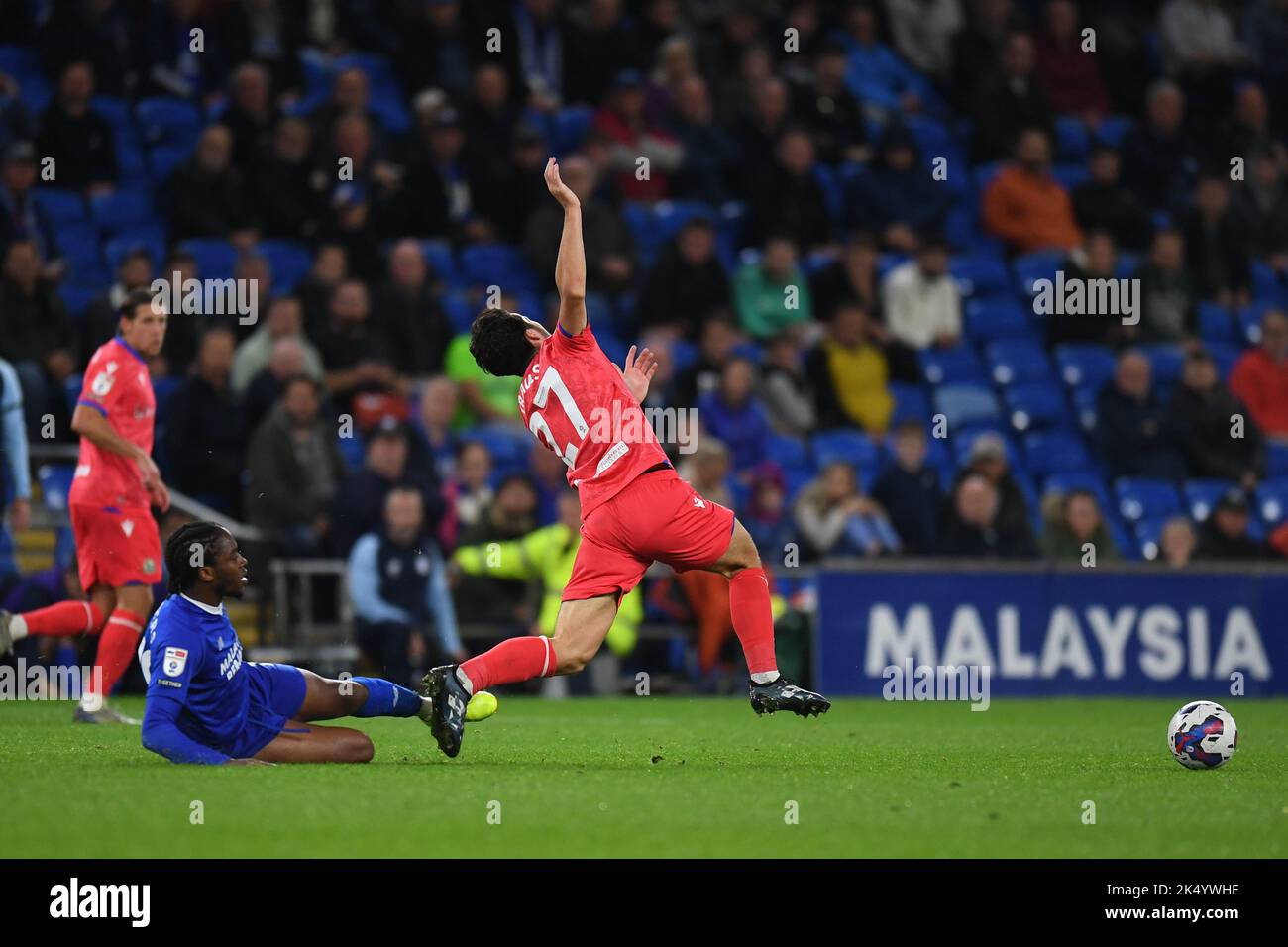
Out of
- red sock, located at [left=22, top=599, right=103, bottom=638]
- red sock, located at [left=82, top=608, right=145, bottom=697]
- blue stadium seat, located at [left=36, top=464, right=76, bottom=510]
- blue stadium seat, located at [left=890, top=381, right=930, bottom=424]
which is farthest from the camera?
blue stadium seat, located at [left=890, top=381, right=930, bottom=424]

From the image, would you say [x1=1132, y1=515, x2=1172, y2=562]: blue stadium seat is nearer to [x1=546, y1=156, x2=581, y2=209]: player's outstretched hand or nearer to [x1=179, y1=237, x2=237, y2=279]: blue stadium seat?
[x1=179, y1=237, x2=237, y2=279]: blue stadium seat

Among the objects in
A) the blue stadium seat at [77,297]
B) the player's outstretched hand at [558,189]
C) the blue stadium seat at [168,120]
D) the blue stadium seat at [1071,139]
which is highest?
the blue stadium seat at [1071,139]

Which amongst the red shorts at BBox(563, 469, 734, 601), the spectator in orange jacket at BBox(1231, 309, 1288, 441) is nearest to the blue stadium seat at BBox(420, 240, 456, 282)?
the spectator in orange jacket at BBox(1231, 309, 1288, 441)

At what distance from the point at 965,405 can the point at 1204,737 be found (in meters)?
10.1

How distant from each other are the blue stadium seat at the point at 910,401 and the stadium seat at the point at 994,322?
4.09 ft

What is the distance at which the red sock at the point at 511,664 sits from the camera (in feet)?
26.3

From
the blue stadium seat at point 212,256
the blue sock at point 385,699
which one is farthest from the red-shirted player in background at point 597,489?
the blue stadium seat at point 212,256

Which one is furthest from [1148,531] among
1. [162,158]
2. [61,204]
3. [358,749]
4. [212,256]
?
[358,749]

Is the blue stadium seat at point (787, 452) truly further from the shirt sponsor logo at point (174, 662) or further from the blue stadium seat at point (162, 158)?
the shirt sponsor logo at point (174, 662)

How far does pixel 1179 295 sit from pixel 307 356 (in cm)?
889

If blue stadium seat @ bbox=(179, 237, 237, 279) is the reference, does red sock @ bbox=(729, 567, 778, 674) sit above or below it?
below

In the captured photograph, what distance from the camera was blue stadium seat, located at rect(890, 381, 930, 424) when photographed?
17.9 meters

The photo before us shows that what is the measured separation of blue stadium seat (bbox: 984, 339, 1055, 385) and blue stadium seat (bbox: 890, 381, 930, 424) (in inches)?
34.4
